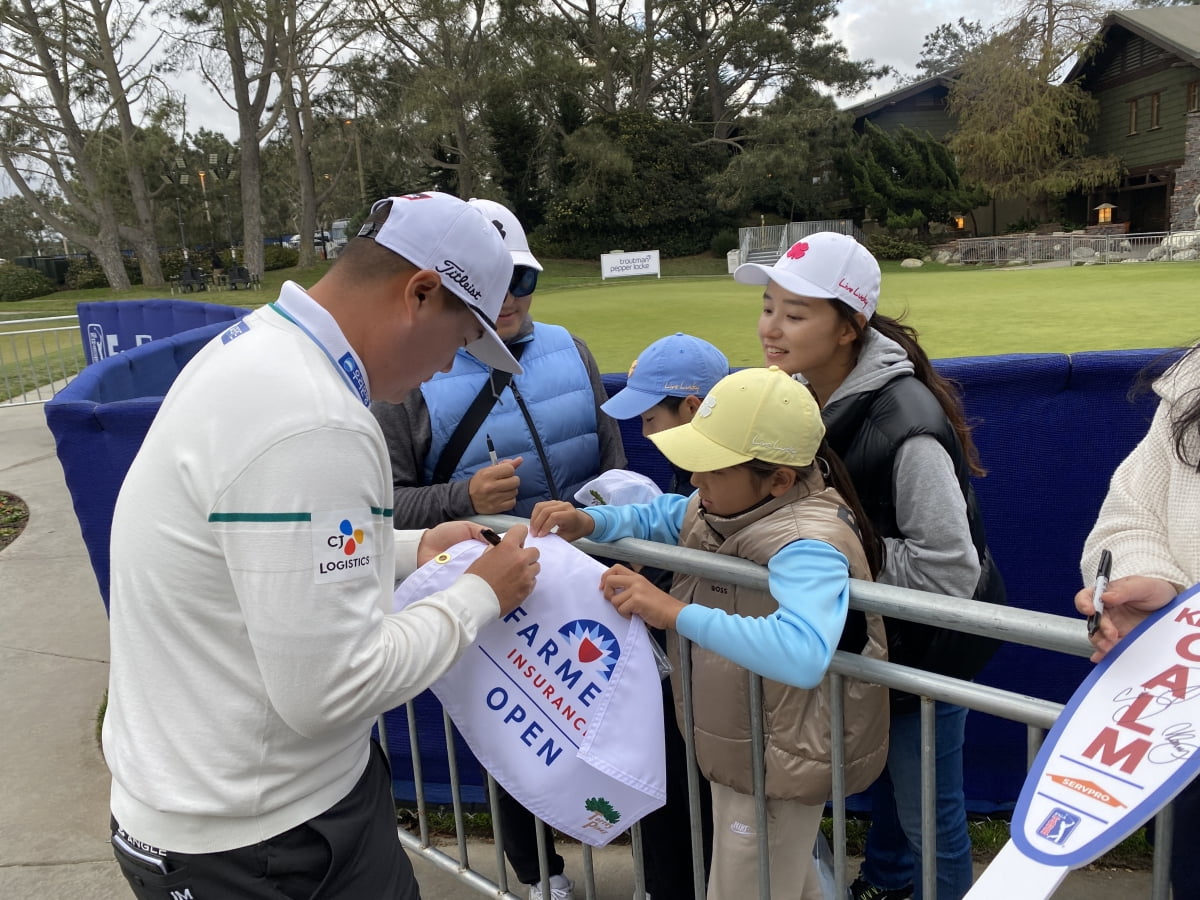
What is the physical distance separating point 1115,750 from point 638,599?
853mm

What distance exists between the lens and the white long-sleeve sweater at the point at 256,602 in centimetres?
124

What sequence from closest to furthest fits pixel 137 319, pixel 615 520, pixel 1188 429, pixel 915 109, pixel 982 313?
pixel 1188 429 → pixel 615 520 → pixel 137 319 → pixel 982 313 → pixel 915 109

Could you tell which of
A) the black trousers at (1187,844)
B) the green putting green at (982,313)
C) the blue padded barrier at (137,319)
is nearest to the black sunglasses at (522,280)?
the black trousers at (1187,844)

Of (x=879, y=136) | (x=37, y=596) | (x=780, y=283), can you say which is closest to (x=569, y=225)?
(x=879, y=136)

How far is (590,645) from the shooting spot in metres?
1.83

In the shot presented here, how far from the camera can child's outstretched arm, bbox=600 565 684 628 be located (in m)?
1.78

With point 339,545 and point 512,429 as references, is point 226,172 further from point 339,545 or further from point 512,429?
point 339,545

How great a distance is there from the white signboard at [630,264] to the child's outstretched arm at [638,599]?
35.3 metres

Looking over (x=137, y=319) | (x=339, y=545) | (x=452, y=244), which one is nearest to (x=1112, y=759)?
(x=339, y=545)

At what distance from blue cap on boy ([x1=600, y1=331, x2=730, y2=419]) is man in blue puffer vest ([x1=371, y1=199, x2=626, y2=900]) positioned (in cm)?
19

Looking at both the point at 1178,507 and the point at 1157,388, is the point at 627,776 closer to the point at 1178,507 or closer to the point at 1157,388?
the point at 1178,507

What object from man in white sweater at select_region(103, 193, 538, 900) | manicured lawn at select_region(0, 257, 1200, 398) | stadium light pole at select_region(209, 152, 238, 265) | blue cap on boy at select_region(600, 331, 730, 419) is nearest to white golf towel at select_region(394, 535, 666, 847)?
man in white sweater at select_region(103, 193, 538, 900)

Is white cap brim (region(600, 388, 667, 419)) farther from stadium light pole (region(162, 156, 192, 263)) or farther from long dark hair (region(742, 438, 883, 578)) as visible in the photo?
stadium light pole (region(162, 156, 192, 263))

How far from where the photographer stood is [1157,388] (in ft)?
5.55
